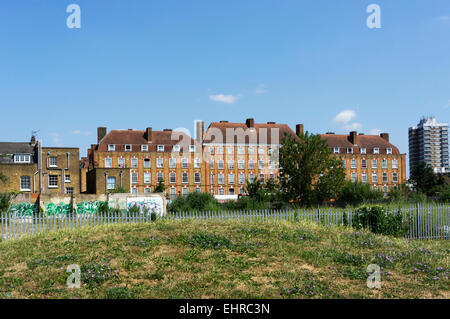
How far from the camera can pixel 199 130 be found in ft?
275

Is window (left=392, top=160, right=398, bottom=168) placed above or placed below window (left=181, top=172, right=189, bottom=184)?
above

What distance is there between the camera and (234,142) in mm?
84625

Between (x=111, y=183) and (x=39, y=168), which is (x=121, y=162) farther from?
(x=111, y=183)

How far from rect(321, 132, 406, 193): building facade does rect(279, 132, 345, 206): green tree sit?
44186 mm

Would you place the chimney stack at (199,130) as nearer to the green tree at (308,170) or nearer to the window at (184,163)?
the window at (184,163)

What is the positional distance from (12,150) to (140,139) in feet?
81.3

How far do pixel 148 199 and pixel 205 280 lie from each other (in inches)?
972

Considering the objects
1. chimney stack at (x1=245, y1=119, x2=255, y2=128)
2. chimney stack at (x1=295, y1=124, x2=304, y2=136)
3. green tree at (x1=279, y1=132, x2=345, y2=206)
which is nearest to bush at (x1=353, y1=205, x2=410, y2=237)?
green tree at (x1=279, y1=132, x2=345, y2=206)

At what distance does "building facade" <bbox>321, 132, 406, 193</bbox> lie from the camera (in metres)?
90.8

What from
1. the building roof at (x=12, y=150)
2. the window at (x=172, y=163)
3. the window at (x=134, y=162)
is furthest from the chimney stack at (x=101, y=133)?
the building roof at (x=12, y=150)

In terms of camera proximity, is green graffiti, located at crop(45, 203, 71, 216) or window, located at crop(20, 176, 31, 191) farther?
window, located at crop(20, 176, 31, 191)

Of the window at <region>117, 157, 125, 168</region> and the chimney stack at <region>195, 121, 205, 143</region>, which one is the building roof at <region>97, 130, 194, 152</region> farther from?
the window at <region>117, 157, 125, 168</region>

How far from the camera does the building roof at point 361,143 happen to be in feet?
297
